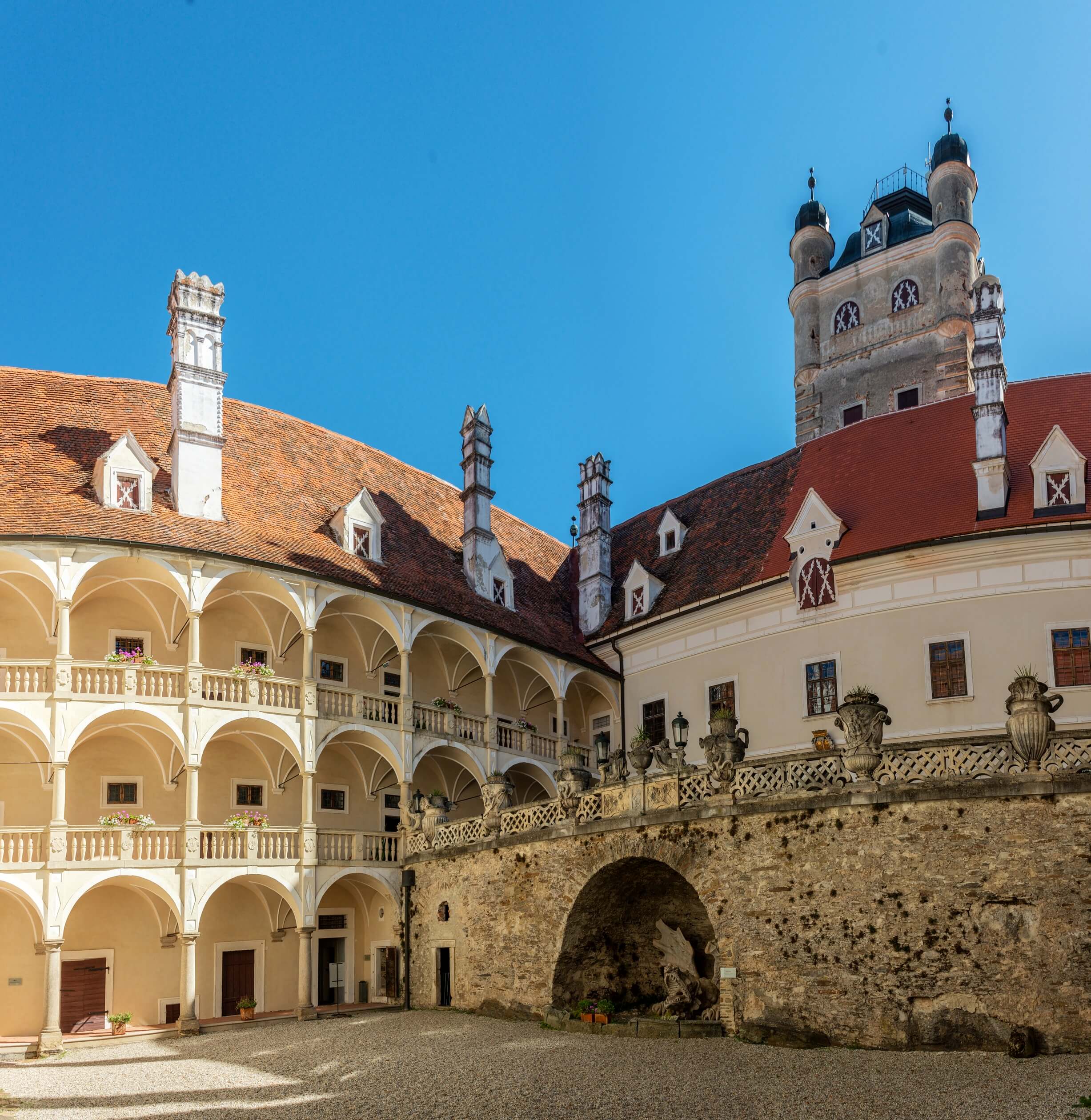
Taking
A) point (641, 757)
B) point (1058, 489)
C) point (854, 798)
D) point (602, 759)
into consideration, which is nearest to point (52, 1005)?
point (602, 759)

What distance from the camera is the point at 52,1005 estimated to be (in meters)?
24.0

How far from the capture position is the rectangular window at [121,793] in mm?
27656

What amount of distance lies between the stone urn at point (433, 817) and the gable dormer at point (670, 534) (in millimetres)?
10981

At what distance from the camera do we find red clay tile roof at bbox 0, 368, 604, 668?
27.3 metres

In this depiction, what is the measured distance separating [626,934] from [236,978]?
993 centimetres

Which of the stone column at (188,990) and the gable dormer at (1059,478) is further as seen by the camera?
the gable dormer at (1059,478)

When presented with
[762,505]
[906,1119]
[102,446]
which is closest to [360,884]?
[102,446]

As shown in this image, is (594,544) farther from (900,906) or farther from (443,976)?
(900,906)

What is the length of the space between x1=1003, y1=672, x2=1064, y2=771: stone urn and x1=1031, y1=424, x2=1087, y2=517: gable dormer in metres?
9.23

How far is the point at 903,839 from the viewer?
18703mm

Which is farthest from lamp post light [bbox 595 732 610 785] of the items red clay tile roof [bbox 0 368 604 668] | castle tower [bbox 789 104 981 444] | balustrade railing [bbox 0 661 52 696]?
castle tower [bbox 789 104 981 444]

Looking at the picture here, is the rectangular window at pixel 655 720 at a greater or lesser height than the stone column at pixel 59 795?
greater

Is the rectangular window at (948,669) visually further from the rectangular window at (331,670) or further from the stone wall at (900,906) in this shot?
the rectangular window at (331,670)

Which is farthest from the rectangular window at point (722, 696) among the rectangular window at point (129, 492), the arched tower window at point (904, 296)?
the arched tower window at point (904, 296)
